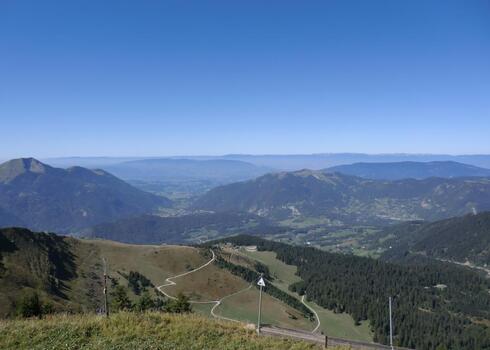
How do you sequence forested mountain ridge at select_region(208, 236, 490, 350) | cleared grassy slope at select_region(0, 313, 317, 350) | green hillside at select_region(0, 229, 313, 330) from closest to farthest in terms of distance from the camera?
cleared grassy slope at select_region(0, 313, 317, 350), green hillside at select_region(0, 229, 313, 330), forested mountain ridge at select_region(208, 236, 490, 350)

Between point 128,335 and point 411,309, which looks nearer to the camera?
point 128,335

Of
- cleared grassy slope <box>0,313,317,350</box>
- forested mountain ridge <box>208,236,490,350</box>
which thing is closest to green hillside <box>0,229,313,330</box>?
forested mountain ridge <box>208,236,490,350</box>

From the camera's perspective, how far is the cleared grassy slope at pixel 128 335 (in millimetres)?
19453

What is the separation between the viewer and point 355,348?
21266 mm

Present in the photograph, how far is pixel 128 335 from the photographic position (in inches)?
801

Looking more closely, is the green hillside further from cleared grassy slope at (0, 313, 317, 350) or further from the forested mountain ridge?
cleared grassy slope at (0, 313, 317, 350)

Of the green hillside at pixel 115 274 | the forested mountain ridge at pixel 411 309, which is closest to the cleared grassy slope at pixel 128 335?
the green hillside at pixel 115 274

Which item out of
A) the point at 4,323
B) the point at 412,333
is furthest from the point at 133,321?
the point at 412,333

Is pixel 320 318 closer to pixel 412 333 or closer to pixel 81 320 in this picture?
pixel 412 333

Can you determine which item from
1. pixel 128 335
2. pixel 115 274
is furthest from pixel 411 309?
pixel 128 335

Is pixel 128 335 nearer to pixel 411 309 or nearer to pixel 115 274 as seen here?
pixel 115 274

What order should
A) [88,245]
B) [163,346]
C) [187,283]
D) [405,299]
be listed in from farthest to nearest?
[405,299]
[88,245]
[187,283]
[163,346]

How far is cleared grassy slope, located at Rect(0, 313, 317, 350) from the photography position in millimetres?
19453

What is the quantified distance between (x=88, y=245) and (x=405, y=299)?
131036 mm
